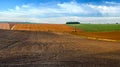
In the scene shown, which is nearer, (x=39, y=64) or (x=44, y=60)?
(x=39, y=64)

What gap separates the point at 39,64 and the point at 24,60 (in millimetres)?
1373

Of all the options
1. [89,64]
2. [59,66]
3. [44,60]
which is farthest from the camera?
[44,60]

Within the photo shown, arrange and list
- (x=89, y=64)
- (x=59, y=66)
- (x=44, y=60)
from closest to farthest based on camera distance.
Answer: (x=59, y=66)
(x=89, y=64)
(x=44, y=60)

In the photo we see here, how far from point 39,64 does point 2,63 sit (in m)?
1.62

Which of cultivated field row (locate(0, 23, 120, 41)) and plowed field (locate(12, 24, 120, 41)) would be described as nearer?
cultivated field row (locate(0, 23, 120, 41))

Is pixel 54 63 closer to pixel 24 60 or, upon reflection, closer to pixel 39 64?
pixel 39 64

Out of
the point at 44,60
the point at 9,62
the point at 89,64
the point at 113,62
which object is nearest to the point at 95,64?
the point at 89,64

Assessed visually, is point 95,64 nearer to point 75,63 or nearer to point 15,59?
point 75,63

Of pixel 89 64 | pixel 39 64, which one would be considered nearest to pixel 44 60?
pixel 39 64

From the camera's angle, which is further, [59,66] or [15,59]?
[15,59]

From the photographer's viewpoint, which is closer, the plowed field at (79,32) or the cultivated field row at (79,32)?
the cultivated field row at (79,32)

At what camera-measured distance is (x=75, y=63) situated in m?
13.7

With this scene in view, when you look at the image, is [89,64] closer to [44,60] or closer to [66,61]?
[66,61]

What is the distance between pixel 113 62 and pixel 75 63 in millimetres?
1946
